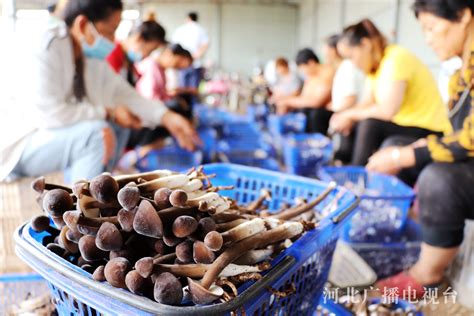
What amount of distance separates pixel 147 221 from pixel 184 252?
3.4 inches

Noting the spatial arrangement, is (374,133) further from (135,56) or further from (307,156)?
(135,56)

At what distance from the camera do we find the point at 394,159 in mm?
1779

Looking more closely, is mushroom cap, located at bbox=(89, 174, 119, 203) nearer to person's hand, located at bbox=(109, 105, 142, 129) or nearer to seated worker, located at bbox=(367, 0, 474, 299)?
seated worker, located at bbox=(367, 0, 474, 299)

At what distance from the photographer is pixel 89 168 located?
5.85 feet

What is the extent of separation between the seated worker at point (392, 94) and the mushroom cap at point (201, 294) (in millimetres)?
2185

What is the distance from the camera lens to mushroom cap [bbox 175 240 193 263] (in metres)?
0.73

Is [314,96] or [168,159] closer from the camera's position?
[168,159]

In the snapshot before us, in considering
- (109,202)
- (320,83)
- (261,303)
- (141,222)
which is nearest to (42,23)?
(109,202)

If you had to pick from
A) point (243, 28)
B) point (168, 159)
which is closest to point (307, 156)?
point (168, 159)

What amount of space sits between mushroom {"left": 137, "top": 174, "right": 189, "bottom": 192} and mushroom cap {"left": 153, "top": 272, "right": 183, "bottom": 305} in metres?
0.23

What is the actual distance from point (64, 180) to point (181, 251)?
133cm

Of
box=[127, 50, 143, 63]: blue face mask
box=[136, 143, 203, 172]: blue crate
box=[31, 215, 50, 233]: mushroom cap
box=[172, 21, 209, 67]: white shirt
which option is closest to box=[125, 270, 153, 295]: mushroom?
box=[31, 215, 50, 233]: mushroom cap

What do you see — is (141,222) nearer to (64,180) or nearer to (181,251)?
(181,251)

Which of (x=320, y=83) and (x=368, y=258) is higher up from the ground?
(x=320, y=83)
